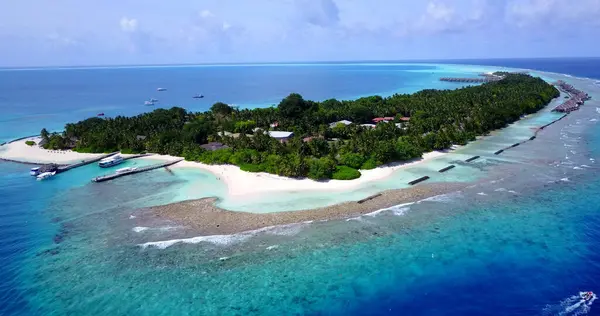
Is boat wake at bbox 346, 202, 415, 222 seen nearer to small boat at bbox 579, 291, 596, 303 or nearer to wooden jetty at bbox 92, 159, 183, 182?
small boat at bbox 579, 291, 596, 303

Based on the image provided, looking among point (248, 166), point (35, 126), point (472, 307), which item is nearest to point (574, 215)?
point (472, 307)

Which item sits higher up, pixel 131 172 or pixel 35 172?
pixel 35 172

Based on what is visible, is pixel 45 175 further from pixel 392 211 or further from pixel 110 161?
pixel 392 211

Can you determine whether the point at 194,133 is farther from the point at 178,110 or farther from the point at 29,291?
the point at 29,291

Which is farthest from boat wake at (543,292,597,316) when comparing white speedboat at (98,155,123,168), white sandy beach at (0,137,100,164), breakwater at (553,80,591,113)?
breakwater at (553,80,591,113)

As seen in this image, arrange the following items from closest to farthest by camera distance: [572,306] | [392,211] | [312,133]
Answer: [572,306], [392,211], [312,133]

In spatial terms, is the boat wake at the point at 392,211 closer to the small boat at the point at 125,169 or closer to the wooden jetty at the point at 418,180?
the wooden jetty at the point at 418,180

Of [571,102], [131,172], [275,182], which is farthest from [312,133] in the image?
[571,102]
